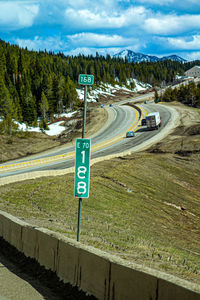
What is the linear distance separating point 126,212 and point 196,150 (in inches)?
1201

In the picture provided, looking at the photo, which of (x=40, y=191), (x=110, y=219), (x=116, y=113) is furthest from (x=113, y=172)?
(x=116, y=113)

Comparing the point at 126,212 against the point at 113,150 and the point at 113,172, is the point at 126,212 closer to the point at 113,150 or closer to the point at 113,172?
the point at 113,172

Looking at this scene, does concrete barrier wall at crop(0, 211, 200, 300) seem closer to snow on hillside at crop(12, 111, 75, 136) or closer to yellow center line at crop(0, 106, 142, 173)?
yellow center line at crop(0, 106, 142, 173)

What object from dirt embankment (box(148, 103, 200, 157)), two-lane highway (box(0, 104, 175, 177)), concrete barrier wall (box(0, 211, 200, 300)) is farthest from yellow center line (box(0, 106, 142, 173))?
concrete barrier wall (box(0, 211, 200, 300))

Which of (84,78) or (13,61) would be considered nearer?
(84,78)

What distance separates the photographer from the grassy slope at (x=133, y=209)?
13301 mm

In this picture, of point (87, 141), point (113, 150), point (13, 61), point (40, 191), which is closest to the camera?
point (87, 141)

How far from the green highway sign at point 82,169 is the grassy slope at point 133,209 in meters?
3.22

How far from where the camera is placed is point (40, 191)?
26016 mm

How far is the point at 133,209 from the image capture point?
83.4 ft

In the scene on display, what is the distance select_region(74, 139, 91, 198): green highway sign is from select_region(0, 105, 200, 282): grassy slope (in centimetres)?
322

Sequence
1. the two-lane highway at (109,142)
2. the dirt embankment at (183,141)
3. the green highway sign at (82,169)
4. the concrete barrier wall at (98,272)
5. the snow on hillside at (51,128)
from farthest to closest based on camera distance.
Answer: the snow on hillside at (51,128), the dirt embankment at (183,141), the two-lane highway at (109,142), the green highway sign at (82,169), the concrete barrier wall at (98,272)

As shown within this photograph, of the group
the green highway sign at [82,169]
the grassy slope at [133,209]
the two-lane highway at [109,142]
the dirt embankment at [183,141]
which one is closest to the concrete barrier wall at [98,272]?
the green highway sign at [82,169]

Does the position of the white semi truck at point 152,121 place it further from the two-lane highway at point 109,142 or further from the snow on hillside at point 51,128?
the snow on hillside at point 51,128
